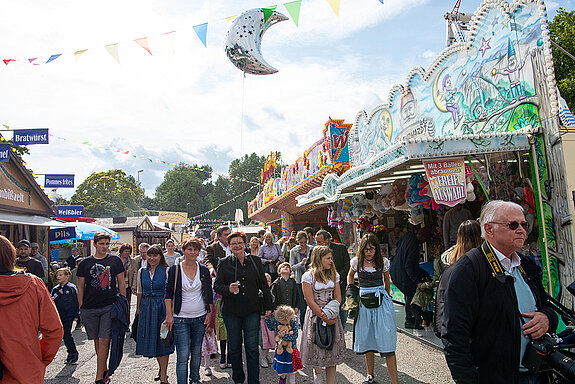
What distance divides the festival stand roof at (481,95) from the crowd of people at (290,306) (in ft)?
3.68

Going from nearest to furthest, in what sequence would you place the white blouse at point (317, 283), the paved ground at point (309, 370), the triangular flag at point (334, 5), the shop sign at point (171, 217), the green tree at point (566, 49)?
the white blouse at point (317, 283) < the paved ground at point (309, 370) < the triangular flag at point (334, 5) < the green tree at point (566, 49) < the shop sign at point (171, 217)

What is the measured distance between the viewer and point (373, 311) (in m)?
4.59

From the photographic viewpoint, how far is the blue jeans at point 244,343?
14.4ft

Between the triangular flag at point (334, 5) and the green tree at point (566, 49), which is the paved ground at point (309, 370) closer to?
the triangular flag at point (334, 5)

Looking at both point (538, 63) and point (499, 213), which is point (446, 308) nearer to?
point (499, 213)

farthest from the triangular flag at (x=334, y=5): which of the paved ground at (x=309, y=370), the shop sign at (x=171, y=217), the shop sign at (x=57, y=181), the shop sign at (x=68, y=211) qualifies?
the shop sign at (x=171, y=217)

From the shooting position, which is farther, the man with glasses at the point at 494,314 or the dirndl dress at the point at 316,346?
the dirndl dress at the point at 316,346

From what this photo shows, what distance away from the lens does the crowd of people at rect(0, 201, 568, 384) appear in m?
2.22

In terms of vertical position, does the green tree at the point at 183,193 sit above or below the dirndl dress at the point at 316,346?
above

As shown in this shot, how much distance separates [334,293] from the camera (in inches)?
172

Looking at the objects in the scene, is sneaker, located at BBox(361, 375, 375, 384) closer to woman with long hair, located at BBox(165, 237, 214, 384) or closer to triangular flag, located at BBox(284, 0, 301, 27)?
woman with long hair, located at BBox(165, 237, 214, 384)

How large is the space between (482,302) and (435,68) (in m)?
6.09

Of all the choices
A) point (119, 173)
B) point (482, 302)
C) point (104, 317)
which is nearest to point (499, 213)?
point (482, 302)

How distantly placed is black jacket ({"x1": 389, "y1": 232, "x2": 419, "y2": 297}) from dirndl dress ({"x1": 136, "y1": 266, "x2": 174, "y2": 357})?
11.5 ft
